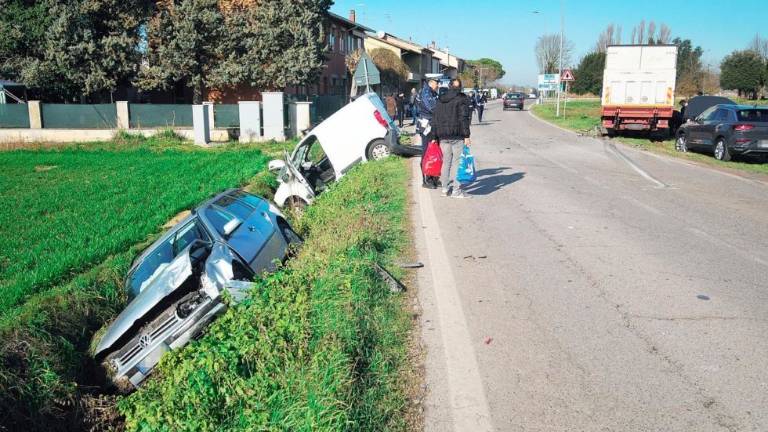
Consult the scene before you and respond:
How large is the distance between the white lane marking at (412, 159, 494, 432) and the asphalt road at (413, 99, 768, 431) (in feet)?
0.04

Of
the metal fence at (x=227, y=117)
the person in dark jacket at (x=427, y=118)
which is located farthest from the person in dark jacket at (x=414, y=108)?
the metal fence at (x=227, y=117)

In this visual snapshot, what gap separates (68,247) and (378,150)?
6990mm

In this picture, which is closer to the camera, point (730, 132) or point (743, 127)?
point (743, 127)

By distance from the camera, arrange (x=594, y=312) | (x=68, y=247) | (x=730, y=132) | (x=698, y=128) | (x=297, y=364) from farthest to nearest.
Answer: (x=698, y=128) → (x=730, y=132) → (x=68, y=247) → (x=594, y=312) → (x=297, y=364)

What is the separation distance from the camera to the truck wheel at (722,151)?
17500 millimetres

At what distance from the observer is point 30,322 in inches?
231

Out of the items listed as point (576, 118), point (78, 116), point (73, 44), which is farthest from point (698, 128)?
point (73, 44)

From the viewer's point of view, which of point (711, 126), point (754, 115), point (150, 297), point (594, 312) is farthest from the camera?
point (711, 126)

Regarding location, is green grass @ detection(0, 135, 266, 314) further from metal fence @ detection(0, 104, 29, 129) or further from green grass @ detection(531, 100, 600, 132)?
green grass @ detection(531, 100, 600, 132)

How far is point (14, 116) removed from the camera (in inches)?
1064

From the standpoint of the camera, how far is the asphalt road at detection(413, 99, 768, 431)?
3.82m

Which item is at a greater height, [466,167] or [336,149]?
[336,149]

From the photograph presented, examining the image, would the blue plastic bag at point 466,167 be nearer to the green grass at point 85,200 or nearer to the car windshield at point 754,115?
the green grass at point 85,200

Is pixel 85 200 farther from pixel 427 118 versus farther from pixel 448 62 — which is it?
pixel 448 62
